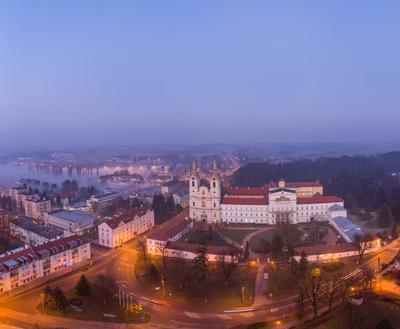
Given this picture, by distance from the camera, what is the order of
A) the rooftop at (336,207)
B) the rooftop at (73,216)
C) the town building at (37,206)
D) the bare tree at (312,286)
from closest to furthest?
the bare tree at (312,286), the rooftop at (336,207), the rooftop at (73,216), the town building at (37,206)

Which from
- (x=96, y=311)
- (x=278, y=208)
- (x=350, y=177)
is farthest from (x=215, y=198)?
(x=350, y=177)

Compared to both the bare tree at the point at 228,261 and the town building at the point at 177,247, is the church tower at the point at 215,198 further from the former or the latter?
the bare tree at the point at 228,261

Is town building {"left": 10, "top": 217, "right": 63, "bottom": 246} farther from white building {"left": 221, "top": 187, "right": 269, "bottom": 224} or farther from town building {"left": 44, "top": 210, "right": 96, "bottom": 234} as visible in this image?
white building {"left": 221, "top": 187, "right": 269, "bottom": 224}

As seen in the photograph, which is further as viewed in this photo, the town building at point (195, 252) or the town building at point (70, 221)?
the town building at point (70, 221)

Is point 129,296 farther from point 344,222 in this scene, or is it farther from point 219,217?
point 344,222

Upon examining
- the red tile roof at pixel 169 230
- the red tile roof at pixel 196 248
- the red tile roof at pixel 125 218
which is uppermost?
the red tile roof at pixel 125 218

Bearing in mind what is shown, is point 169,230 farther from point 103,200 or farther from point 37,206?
point 37,206

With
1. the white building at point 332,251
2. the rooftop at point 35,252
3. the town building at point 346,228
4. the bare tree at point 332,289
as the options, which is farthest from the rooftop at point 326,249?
the rooftop at point 35,252

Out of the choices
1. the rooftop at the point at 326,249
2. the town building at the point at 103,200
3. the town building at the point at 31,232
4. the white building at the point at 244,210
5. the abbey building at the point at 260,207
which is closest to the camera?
the rooftop at the point at 326,249
